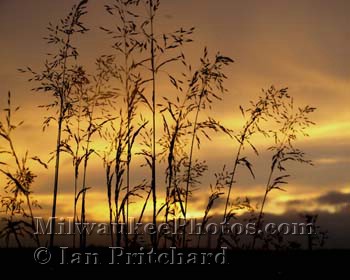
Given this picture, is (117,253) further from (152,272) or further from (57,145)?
(57,145)

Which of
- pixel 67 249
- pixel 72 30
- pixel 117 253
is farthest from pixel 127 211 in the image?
pixel 72 30

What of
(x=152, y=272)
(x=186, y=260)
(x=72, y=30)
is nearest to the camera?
(x=152, y=272)

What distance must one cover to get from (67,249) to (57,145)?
1188 millimetres

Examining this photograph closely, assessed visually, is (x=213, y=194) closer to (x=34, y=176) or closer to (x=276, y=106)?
(x=276, y=106)

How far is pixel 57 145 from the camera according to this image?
7164mm

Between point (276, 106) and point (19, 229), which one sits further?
point (276, 106)

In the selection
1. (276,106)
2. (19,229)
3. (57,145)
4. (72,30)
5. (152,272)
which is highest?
(72,30)

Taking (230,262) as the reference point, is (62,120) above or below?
above

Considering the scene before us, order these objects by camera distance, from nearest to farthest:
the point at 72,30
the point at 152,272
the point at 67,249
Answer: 1. the point at 152,272
2. the point at 67,249
3. the point at 72,30

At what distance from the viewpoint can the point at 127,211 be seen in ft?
21.7

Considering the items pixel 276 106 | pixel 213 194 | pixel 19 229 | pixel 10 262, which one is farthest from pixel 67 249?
pixel 276 106

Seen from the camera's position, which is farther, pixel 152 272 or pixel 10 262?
pixel 10 262

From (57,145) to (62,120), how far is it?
34 centimetres

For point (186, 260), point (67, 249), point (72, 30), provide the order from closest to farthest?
point (186, 260) < point (67, 249) < point (72, 30)
